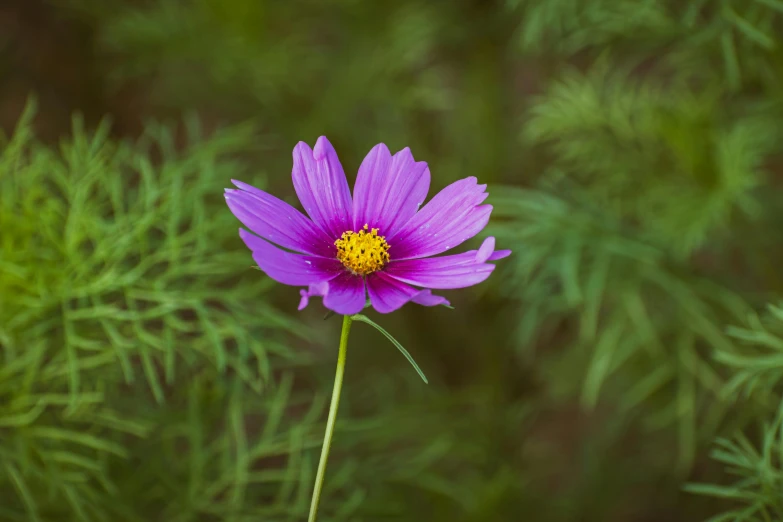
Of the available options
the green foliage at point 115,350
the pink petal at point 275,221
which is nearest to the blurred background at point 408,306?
the green foliage at point 115,350

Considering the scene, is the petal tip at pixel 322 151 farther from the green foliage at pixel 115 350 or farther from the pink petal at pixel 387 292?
the green foliage at pixel 115 350

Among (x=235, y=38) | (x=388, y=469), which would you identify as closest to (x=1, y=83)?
(x=235, y=38)

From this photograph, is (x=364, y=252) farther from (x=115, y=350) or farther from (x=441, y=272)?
(x=115, y=350)

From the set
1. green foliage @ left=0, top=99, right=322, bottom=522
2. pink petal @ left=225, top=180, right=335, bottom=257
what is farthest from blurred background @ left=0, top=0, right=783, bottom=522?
pink petal @ left=225, top=180, right=335, bottom=257

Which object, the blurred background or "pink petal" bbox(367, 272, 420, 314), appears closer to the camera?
"pink petal" bbox(367, 272, 420, 314)

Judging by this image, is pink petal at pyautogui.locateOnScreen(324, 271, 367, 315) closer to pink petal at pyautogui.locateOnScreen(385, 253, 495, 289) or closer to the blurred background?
pink petal at pyautogui.locateOnScreen(385, 253, 495, 289)

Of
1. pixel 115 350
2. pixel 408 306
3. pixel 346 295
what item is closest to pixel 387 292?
pixel 346 295

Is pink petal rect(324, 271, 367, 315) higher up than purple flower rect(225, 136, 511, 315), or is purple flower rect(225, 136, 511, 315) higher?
purple flower rect(225, 136, 511, 315)

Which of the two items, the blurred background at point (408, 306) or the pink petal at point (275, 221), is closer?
the pink petal at point (275, 221)
